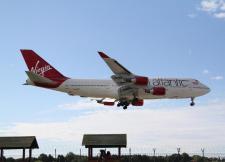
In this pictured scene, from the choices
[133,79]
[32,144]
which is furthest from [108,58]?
[32,144]

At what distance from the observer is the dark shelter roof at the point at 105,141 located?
176ft

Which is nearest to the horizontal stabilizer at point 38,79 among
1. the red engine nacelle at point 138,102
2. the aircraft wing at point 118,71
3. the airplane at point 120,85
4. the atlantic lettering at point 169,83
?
the airplane at point 120,85

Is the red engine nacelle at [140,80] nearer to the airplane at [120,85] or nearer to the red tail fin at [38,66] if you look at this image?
the airplane at [120,85]

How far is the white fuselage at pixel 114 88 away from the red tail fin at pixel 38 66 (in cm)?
301

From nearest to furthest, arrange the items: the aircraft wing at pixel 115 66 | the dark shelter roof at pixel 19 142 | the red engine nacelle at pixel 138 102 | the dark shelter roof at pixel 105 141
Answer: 1. the dark shelter roof at pixel 105 141
2. the dark shelter roof at pixel 19 142
3. the aircraft wing at pixel 115 66
4. the red engine nacelle at pixel 138 102

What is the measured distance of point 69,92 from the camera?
63250mm

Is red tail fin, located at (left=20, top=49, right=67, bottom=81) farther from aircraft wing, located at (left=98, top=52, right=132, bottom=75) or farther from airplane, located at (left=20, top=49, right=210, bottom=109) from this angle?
aircraft wing, located at (left=98, top=52, right=132, bottom=75)

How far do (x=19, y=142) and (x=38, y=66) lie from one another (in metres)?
14.1

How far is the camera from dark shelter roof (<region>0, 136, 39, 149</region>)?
5603cm

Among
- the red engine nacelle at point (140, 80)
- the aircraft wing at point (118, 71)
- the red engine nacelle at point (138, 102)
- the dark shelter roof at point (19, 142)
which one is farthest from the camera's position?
the red engine nacelle at point (138, 102)

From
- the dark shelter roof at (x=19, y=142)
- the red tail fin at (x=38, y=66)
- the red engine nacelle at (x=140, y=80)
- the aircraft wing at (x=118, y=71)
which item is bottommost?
the dark shelter roof at (x=19, y=142)

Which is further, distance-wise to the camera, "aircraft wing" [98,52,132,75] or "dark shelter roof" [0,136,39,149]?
"aircraft wing" [98,52,132,75]

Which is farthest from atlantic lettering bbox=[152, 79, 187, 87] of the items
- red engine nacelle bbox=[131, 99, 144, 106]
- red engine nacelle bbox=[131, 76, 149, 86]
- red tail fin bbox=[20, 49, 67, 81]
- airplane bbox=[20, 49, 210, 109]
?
red tail fin bbox=[20, 49, 67, 81]

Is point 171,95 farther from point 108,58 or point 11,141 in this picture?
point 11,141
